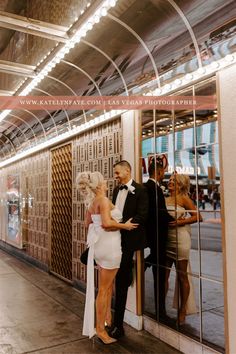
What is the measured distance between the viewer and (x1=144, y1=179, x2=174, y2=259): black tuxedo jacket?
3.75 metres

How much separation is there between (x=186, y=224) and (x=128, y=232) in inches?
24.6

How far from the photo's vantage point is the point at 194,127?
3.37 metres

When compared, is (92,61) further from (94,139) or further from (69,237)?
(69,237)

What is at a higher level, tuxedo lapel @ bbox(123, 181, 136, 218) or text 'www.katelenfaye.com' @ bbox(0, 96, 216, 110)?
text 'www.katelenfaye.com' @ bbox(0, 96, 216, 110)

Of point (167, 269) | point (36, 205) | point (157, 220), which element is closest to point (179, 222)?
point (157, 220)

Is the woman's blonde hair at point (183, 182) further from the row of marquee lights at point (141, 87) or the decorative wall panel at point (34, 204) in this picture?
the decorative wall panel at point (34, 204)

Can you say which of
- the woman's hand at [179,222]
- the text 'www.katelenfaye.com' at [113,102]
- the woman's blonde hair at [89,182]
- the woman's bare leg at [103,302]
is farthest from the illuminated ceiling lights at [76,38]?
the woman's bare leg at [103,302]

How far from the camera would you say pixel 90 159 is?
211 inches

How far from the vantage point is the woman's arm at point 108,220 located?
11.6 feet

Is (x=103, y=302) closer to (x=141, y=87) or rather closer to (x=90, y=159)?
(x=90, y=159)

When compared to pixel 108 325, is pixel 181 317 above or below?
above

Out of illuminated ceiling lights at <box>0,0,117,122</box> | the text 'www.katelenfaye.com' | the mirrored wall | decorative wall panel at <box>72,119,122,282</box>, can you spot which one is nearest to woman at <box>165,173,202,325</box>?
the mirrored wall

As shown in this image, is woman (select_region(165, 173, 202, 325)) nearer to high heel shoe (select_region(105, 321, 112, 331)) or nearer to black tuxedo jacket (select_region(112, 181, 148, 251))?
black tuxedo jacket (select_region(112, 181, 148, 251))

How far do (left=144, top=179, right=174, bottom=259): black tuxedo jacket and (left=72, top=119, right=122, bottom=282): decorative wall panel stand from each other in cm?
94
